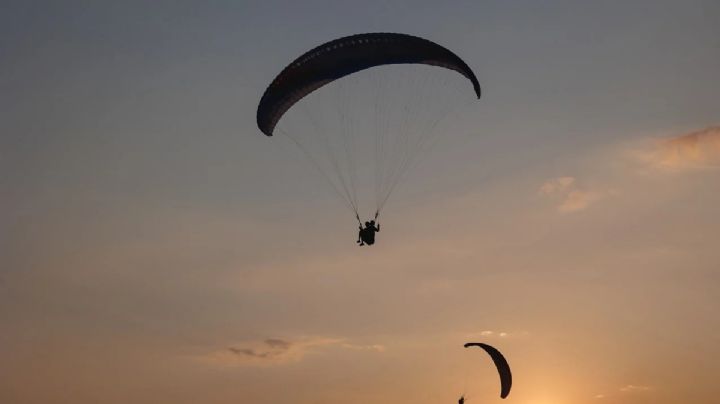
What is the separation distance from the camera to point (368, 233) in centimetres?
4262

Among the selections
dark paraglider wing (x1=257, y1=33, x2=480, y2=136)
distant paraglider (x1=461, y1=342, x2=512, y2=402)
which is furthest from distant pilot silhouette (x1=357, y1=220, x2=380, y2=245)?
distant paraglider (x1=461, y1=342, x2=512, y2=402)

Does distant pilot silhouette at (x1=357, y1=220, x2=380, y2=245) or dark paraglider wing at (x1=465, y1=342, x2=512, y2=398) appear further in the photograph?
dark paraglider wing at (x1=465, y1=342, x2=512, y2=398)

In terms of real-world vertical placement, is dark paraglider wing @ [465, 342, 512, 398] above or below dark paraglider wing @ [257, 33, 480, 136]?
below

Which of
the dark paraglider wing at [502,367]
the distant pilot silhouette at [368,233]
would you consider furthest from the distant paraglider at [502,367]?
the distant pilot silhouette at [368,233]

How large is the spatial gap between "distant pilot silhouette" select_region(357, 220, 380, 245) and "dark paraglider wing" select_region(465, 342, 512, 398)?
55.6 ft

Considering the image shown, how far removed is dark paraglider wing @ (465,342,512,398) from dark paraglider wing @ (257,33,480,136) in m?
22.3

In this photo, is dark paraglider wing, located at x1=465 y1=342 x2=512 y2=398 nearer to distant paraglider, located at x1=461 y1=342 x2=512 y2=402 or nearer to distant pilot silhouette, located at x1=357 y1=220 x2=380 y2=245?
distant paraglider, located at x1=461 y1=342 x2=512 y2=402

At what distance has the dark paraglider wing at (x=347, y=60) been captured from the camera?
38.3 meters

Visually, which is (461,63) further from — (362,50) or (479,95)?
(362,50)

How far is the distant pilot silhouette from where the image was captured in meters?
42.5

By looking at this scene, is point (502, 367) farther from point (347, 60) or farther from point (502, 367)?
point (347, 60)

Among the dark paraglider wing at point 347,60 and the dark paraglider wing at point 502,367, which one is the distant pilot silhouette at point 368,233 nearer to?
the dark paraglider wing at point 347,60

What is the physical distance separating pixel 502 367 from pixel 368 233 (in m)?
20.6

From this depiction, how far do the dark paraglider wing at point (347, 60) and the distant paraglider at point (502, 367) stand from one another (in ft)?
73.2
